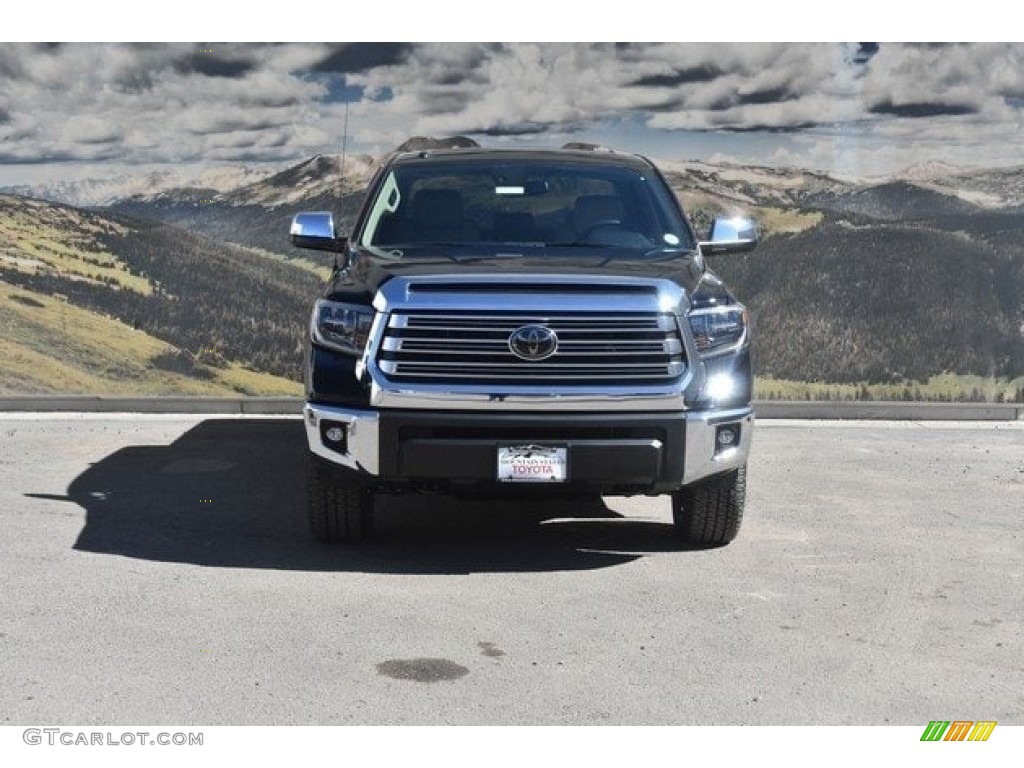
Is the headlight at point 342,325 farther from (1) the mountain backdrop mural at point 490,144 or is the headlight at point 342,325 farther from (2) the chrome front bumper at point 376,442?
(1) the mountain backdrop mural at point 490,144

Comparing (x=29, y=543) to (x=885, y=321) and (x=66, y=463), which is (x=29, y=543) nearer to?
(x=66, y=463)

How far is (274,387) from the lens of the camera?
45.5 ft

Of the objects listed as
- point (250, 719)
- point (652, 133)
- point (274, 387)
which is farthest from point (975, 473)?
point (250, 719)

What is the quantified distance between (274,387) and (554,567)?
253 inches

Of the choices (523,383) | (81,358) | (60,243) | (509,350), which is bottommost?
(81,358)

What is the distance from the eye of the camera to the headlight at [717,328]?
782 cm

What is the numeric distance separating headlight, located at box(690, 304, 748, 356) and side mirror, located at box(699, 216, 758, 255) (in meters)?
1.21

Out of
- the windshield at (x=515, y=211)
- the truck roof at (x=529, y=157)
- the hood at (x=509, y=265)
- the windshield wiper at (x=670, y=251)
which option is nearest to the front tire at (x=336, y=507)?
the hood at (x=509, y=265)

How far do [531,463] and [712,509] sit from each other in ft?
3.79

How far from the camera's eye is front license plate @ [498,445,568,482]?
24.8 feet

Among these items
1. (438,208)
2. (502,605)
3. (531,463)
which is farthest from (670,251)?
(502,605)

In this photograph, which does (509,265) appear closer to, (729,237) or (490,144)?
(729,237)

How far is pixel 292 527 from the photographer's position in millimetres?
8844

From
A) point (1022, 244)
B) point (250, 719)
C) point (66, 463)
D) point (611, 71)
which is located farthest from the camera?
point (1022, 244)
